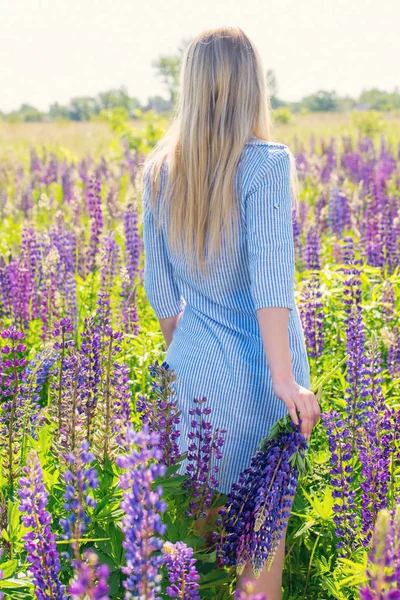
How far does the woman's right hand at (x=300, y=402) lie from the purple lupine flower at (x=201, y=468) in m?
0.25

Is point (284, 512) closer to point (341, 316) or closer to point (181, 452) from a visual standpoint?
point (181, 452)

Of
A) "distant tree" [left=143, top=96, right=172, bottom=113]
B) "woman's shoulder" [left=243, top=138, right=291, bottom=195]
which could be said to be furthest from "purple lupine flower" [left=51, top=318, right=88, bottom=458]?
"distant tree" [left=143, top=96, right=172, bottom=113]

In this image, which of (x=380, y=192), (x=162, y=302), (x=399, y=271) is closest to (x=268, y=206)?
(x=162, y=302)

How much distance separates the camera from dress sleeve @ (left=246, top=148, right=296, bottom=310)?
2.71 meters

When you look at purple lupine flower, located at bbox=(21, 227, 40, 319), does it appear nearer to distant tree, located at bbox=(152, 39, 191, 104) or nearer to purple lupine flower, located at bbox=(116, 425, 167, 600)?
purple lupine flower, located at bbox=(116, 425, 167, 600)

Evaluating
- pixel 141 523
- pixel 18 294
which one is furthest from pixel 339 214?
pixel 141 523

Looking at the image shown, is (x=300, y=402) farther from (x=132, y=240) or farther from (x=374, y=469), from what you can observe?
(x=132, y=240)

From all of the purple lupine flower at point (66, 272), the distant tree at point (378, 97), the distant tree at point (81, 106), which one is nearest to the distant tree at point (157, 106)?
the purple lupine flower at point (66, 272)

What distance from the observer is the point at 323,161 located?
11680 mm

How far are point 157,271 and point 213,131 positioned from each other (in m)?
0.69

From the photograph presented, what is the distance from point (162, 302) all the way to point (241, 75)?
41.0 inches

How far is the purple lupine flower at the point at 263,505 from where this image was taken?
2.28m

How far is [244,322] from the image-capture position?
2969 mm

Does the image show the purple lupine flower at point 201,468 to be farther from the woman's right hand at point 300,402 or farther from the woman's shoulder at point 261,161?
the woman's shoulder at point 261,161
